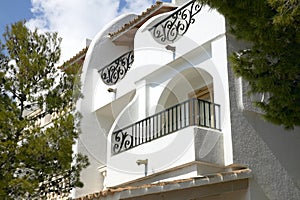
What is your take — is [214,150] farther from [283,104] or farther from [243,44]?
[283,104]

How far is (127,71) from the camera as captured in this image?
15562 millimetres

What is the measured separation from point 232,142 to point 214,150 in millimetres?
457

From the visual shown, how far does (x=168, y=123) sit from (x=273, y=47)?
5.72 meters

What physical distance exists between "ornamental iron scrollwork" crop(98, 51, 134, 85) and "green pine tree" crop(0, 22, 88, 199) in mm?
4132

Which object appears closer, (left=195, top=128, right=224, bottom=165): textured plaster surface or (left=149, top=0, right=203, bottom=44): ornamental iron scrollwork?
(left=195, top=128, right=224, bottom=165): textured plaster surface

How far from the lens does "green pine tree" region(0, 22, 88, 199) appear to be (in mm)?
10070

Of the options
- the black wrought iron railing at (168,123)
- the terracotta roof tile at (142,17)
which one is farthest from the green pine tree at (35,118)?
the terracotta roof tile at (142,17)

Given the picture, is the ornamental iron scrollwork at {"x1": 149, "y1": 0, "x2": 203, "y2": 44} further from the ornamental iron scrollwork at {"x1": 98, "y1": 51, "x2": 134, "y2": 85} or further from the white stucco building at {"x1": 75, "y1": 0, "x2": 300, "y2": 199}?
the ornamental iron scrollwork at {"x1": 98, "y1": 51, "x2": 134, "y2": 85}

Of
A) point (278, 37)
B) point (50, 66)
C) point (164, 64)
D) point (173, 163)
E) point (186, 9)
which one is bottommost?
point (173, 163)

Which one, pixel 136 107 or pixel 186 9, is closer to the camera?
pixel 186 9

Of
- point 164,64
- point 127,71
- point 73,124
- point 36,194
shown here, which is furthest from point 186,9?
point 36,194

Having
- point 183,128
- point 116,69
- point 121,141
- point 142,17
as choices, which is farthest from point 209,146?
point 142,17

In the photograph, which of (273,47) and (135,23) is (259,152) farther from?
(135,23)

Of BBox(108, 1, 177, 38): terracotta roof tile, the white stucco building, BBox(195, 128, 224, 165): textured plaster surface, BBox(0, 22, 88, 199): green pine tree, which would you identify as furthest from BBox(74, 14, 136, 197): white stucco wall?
BBox(195, 128, 224, 165): textured plaster surface
